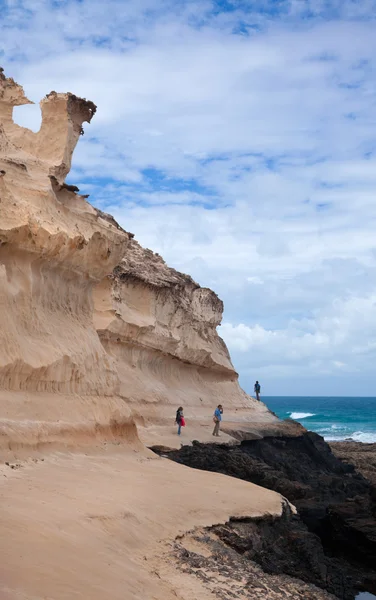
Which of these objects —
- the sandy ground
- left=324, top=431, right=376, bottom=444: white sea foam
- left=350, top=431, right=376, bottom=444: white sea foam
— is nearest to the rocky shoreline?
the sandy ground

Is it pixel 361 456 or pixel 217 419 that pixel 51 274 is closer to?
pixel 217 419

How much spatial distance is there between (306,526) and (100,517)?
7.75 metres

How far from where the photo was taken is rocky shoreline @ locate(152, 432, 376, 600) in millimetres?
10594

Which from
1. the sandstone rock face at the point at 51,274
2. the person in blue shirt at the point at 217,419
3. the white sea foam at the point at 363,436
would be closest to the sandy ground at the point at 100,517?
the sandstone rock face at the point at 51,274

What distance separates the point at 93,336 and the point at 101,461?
3.67 metres

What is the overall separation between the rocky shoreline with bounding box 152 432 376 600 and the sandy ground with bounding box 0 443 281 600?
563 millimetres

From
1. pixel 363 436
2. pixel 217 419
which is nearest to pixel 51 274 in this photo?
pixel 217 419

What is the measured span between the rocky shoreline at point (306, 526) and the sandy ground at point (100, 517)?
0.56m

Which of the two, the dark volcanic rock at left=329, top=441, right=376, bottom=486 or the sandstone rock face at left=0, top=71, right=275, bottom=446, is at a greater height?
the sandstone rock face at left=0, top=71, right=275, bottom=446

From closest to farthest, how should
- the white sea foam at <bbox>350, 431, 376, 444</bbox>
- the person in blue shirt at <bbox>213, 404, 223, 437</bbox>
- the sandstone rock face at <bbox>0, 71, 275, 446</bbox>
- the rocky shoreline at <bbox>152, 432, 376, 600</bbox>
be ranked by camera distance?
the rocky shoreline at <bbox>152, 432, 376, 600</bbox>
the sandstone rock face at <bbox>0, 71, 275, 446</bbox>
the person in blue shirt at <bbox>213, 404, 223, 437</bbox>
the white sea foam at <bbox>350, 431, 376, 444</bbox>

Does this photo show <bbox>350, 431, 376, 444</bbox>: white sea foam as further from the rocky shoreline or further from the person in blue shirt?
the person in blue shirt

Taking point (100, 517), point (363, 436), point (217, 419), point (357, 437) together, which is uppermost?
point (217, 419)

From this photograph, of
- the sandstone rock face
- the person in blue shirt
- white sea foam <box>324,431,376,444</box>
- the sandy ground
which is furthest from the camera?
white sea foam <box>324,431,376,444</box>

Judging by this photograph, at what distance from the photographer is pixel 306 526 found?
47.4 feet
